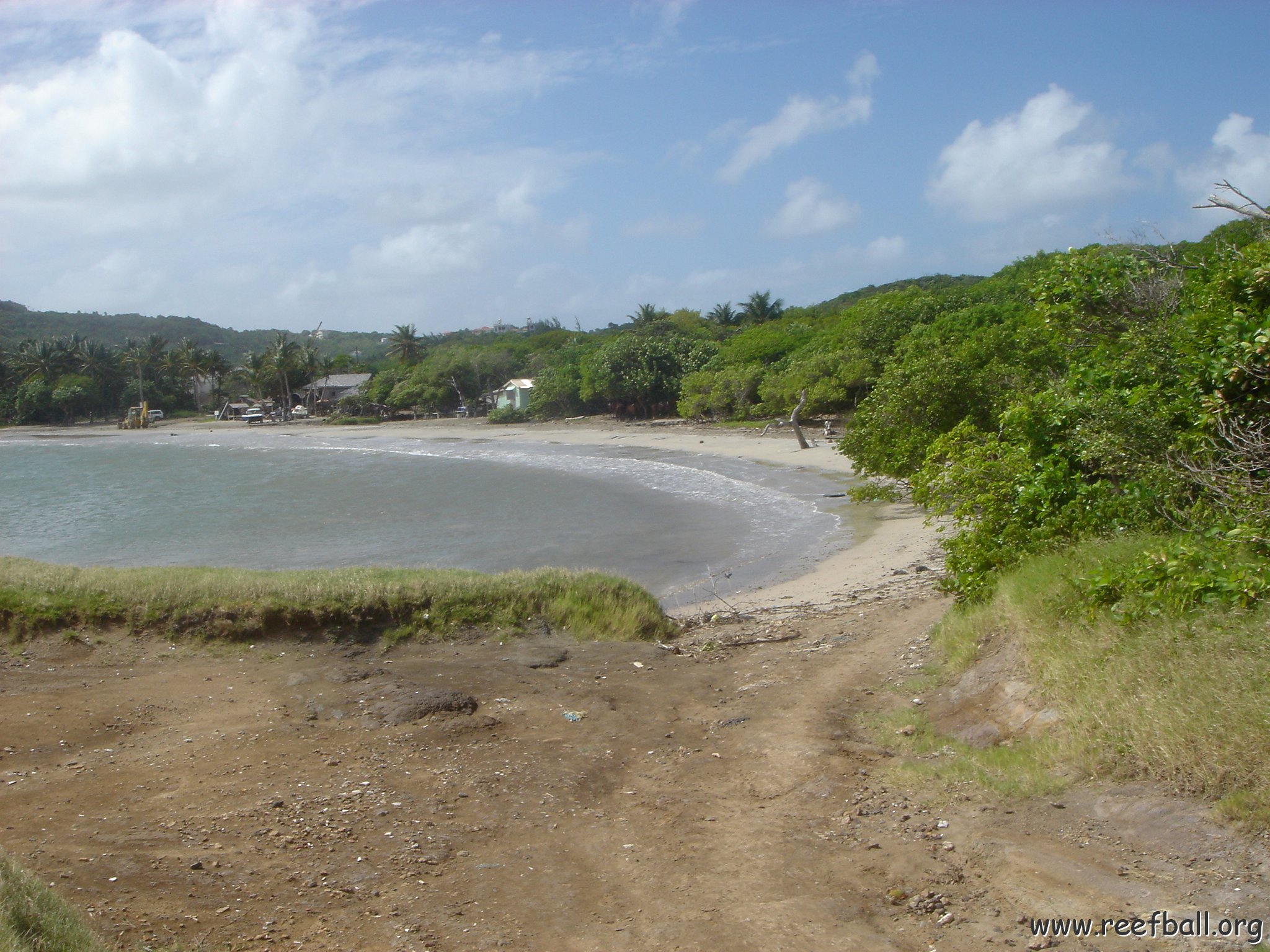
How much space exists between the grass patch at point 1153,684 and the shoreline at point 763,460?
6.91 m

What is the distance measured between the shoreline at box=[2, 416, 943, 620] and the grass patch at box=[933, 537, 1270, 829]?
6911 mm

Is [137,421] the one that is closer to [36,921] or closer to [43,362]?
[43,362]

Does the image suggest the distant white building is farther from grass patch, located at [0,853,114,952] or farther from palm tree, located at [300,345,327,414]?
grass patch, located at [0,853,114,952]

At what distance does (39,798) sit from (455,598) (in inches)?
227

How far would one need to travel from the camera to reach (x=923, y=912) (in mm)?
4590

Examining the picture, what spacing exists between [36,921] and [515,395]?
71.7 m

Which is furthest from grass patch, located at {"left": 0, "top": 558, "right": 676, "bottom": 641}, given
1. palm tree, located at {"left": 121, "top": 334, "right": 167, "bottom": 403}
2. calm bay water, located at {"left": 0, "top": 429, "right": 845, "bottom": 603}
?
palm tree, located at {"left": 121, "top": 334, "right": 167, "bottom": 403}

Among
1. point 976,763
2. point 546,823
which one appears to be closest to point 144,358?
point 546,823

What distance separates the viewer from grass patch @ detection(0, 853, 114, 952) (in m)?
3.50

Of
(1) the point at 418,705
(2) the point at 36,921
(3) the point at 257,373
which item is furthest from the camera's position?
(3) the point at 257,373

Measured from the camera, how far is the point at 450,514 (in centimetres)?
2983

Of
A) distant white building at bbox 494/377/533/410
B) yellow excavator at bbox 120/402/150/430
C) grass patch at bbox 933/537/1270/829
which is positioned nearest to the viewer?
grass patch at bbox 933/537/1270/829

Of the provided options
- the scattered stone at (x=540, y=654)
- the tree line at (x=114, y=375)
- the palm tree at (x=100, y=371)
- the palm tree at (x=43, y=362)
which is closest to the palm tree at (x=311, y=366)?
the tree line at (x=114, y=375)

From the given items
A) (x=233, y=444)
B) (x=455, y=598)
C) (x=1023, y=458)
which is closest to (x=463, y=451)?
(x=233, y=444)
